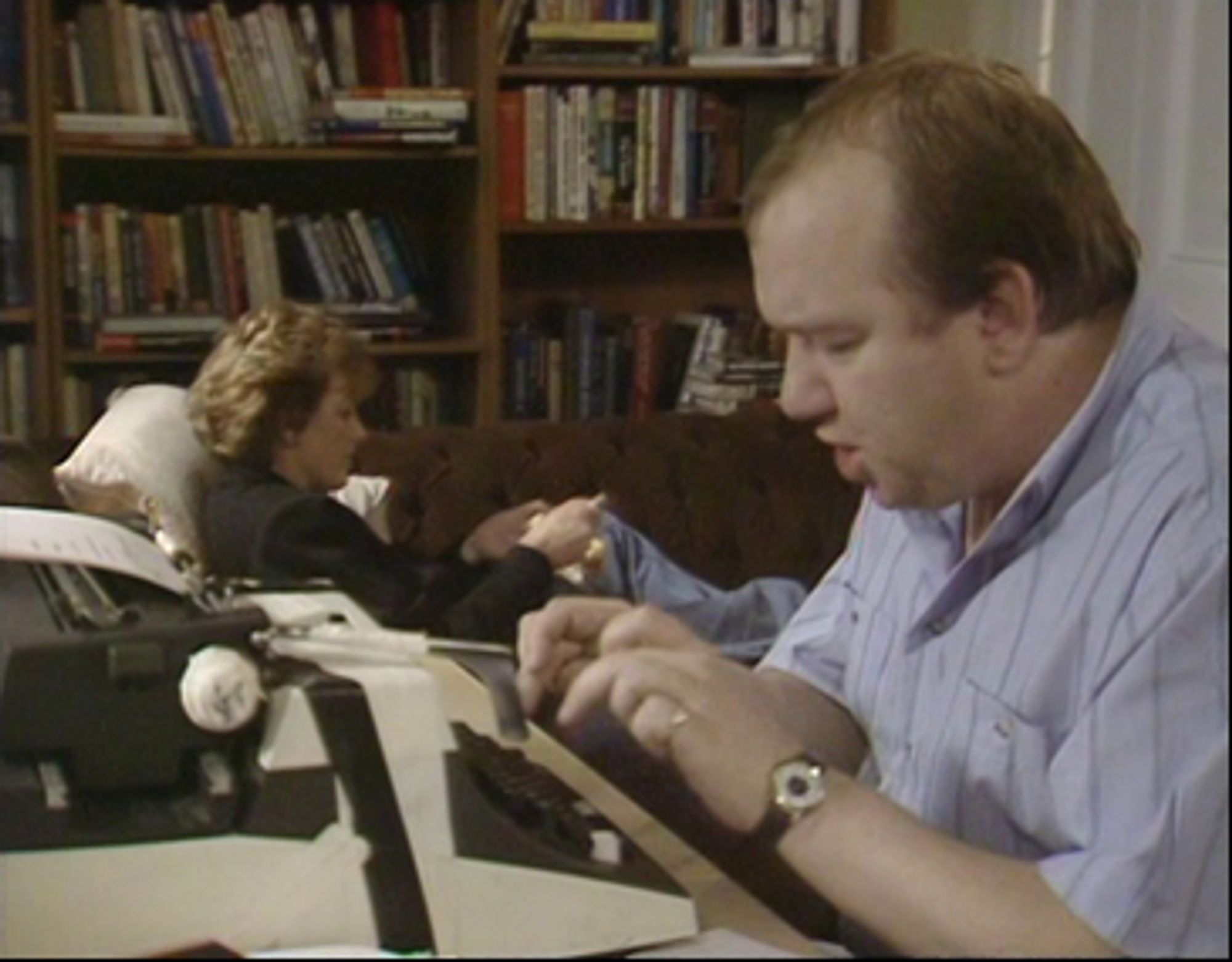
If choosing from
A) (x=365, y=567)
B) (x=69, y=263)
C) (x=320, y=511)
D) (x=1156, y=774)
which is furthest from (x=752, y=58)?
(x=1156, y=774)

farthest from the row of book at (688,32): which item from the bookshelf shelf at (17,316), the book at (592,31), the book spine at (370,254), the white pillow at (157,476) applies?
the white pillow at (157,476)

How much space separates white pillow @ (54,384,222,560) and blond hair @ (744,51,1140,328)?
477 mm

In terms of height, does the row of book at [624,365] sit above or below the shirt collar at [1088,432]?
below

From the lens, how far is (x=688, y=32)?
316 cm

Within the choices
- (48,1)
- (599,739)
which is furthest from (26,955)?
(48,1)

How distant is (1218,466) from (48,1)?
2371 millimetres

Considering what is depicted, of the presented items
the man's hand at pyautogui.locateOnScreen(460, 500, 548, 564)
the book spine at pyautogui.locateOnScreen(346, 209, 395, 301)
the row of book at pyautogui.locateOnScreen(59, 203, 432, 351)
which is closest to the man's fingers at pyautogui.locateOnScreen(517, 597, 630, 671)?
the man's hand at pyautogui.locateOnScreen(460, 500, 548, 564)

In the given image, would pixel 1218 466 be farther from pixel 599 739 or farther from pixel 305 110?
pixel 305 110

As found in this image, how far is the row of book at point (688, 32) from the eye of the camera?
10.1 ft

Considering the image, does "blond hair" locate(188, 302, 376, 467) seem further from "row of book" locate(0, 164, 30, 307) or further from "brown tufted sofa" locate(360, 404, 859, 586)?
"row of book" locate(0, 164, 30, 307)

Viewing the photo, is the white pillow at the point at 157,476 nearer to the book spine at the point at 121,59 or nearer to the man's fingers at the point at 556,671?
the man's fingers at the point at 556,671

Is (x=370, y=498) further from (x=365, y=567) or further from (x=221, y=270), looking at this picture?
(x=221, y=270)

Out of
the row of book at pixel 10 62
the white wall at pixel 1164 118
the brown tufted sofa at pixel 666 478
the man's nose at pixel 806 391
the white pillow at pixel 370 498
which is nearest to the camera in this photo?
the white wall at pixel 1164 118

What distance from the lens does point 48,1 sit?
2764 millimetres
